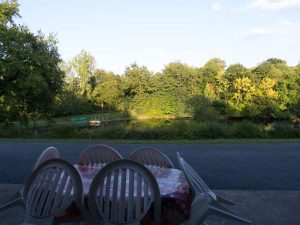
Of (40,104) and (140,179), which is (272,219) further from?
(40,104)

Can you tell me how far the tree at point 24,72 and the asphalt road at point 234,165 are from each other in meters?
6.24

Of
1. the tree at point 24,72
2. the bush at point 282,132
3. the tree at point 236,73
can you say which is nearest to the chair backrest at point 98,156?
the tree at point 24,72

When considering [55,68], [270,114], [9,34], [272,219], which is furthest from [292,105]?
[272,219]

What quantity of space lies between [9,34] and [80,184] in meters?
16.4

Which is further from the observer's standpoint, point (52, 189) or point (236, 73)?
point (236, 73)

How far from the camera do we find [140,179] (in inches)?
111

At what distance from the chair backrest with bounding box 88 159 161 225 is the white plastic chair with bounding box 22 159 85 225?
183 millimetres

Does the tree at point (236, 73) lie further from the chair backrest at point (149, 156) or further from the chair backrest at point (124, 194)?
the chair backrest at point (124, 194)

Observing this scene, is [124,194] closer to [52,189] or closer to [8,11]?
[52,189]

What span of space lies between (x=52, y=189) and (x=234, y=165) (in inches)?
249

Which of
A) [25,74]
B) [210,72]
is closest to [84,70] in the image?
[210,72]

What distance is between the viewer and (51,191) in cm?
293

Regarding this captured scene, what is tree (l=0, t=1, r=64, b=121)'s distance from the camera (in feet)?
55.5

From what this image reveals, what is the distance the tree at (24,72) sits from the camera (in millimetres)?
16922
